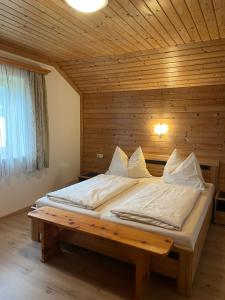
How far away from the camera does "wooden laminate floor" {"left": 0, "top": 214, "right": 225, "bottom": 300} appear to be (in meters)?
1.89

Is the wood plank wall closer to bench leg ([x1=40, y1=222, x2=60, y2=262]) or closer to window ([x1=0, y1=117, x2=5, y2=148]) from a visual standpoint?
window ([x1=0, y1=117, x2=5, y2=148])

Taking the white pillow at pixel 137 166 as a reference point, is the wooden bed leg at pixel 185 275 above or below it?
below

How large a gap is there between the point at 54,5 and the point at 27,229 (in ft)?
8.36

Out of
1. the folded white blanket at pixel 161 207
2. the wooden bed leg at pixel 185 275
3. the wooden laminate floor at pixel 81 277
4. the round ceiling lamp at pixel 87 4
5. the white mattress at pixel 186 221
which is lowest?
the wooden laminate floor at pixel 81 277

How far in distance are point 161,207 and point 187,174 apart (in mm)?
1155

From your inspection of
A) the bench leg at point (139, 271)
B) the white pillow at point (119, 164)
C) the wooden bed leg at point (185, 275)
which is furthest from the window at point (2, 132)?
the wooden bed leg at point (185, 275)

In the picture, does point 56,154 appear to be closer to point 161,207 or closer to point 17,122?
point 17,122

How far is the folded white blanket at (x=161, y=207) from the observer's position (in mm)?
2072

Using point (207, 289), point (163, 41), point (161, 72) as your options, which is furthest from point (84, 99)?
point (207, 289)

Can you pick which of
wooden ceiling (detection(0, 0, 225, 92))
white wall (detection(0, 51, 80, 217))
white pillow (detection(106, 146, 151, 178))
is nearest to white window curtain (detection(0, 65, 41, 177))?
white wall (detection(0, 51, 80, 217))

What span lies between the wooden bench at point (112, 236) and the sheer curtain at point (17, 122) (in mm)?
1120

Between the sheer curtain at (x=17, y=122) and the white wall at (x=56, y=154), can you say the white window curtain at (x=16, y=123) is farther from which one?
the white wall at (x=56, y=154)

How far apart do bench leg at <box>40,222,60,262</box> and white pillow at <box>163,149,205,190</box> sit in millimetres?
1766

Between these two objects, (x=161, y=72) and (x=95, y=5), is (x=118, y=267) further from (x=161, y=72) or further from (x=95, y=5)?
(x=161, y=72)
